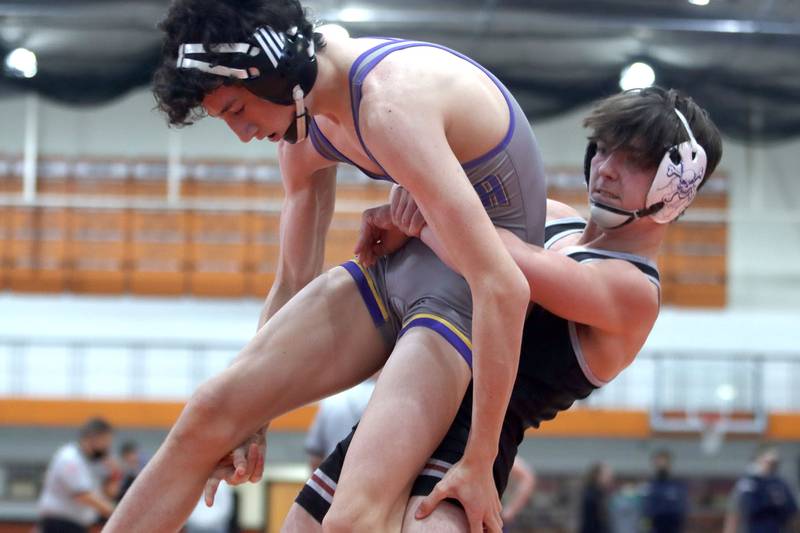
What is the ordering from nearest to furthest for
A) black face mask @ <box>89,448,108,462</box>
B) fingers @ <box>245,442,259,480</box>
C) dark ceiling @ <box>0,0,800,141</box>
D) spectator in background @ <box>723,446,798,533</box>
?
fingers @ <box>245,442,259,480</box>, black face mask @ <box>89,448,108,462</box>, spectator in background @ <box>723,446,798,533</box>, dark ceiling @ <box>0,0,800,141</box>

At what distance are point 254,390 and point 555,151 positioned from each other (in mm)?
12689

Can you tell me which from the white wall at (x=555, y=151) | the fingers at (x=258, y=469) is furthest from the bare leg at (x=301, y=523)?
the white wall at (x=555, y=151)

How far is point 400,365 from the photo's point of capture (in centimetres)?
258

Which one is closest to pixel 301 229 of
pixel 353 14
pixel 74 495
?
pixel 74 495

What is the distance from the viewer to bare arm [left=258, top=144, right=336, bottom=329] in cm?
316

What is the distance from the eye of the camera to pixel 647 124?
2.72 meters

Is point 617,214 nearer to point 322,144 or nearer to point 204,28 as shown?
point 322,144

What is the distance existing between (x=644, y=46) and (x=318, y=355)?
877 centimetres

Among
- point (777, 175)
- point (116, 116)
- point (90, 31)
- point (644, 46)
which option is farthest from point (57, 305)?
point (777, 175)

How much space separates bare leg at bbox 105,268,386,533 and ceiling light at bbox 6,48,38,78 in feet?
31.6

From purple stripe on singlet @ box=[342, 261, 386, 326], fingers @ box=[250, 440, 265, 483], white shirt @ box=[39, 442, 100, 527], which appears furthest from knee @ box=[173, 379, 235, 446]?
white shirt @ box=[39, 442, 100, 527]

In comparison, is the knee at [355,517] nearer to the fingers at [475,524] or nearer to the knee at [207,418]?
the fingers at [475,524]

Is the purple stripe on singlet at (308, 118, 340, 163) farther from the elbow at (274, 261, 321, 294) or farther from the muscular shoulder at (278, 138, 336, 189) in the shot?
the elbow at (274, 261, 321, 294)

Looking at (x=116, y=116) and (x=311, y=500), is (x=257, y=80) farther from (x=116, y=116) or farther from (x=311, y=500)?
(x=116, y=116)
